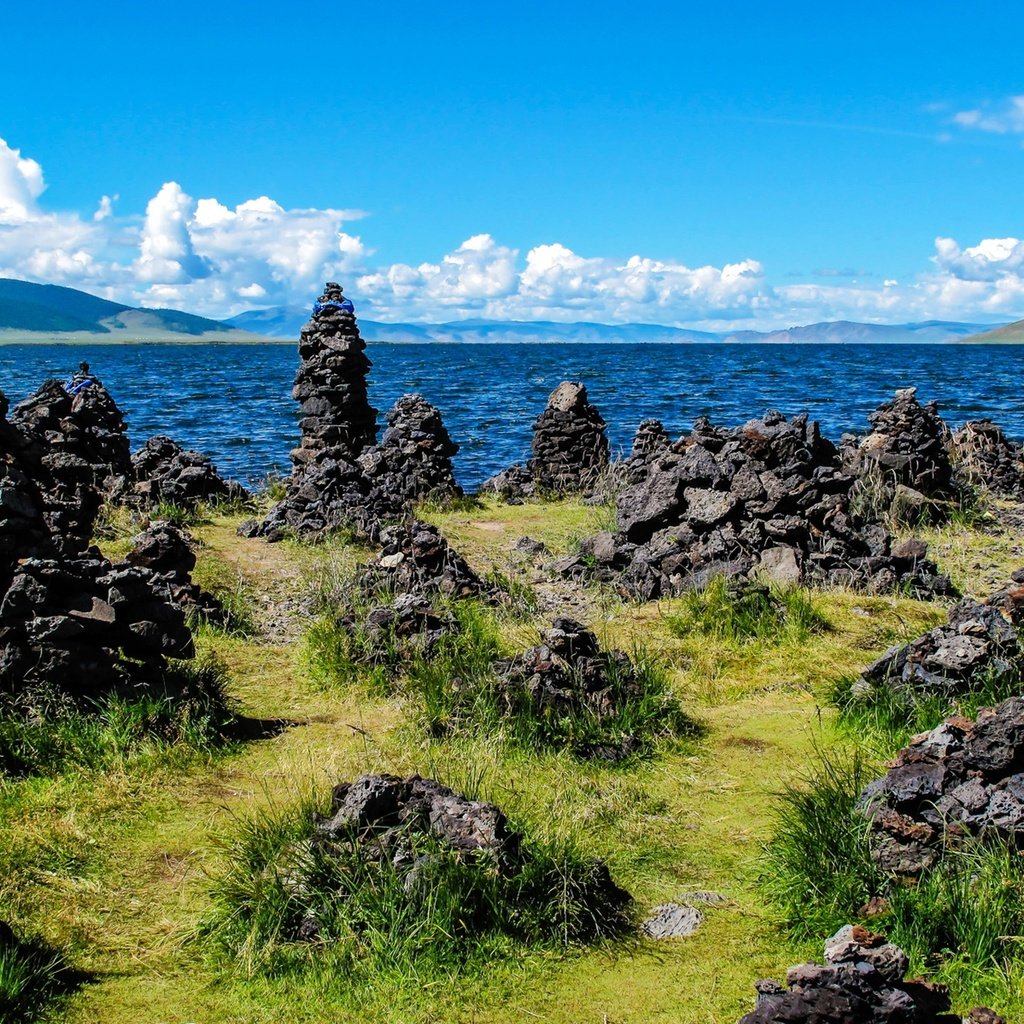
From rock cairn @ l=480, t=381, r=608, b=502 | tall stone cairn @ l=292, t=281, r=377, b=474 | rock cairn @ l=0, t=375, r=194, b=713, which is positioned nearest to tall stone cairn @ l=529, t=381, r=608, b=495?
rock cairn @ l=480, t=381, r=608, b=502

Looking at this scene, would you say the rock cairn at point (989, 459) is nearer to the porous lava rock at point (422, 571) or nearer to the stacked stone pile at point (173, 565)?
the porous lava rock at point (422, 571)

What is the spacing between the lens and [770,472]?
1431 cm

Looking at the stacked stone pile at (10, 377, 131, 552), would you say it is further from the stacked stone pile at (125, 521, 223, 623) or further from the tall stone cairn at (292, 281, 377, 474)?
the tall stone cairn at (292, 281, 377, 474)

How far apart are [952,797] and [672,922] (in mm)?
1780

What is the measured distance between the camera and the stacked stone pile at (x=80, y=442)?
1493 cm

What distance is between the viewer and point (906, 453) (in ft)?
60.6

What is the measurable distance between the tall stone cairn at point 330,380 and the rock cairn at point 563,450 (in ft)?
10.8

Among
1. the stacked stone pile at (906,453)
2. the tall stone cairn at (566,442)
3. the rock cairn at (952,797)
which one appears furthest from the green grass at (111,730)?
the tall stone cairn at (566,442)

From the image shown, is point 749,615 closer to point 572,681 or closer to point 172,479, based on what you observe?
point 572,681

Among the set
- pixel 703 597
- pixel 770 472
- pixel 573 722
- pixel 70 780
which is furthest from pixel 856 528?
pixel 70 780

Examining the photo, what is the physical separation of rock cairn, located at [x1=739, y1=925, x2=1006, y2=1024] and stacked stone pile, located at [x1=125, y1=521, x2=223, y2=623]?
840cm

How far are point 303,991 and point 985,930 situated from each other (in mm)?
3398

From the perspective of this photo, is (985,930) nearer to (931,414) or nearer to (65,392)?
(931,414)

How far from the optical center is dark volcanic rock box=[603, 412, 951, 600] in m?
13.3
